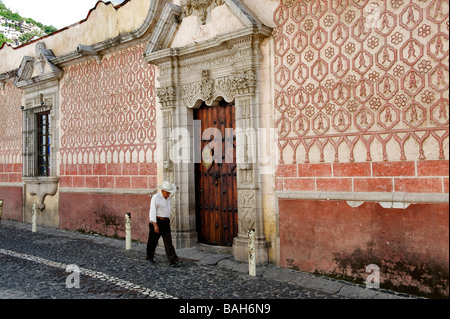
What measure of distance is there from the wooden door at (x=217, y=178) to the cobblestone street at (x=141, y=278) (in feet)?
1.55

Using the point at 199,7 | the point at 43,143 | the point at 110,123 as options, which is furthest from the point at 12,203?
the point at 199,7

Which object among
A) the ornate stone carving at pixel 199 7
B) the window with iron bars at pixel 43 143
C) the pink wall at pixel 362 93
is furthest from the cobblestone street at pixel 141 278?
the ornate stone carving at pixel 199 7

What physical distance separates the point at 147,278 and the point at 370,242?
9.82 ft

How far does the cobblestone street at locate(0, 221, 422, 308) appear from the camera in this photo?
4.79m

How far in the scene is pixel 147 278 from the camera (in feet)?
18.0

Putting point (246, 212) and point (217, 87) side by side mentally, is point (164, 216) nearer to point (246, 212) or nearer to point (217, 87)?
point (246, 212)

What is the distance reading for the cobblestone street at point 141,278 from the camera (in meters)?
4.79

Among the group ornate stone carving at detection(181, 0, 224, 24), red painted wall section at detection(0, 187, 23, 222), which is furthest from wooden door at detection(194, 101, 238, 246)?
red painted wall section at detection(0, 187, 23, 222)

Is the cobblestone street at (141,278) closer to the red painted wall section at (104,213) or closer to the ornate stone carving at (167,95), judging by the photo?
the red painted wall section at (104,213)

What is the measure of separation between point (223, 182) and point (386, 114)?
3029mm

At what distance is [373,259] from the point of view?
500 centimetres

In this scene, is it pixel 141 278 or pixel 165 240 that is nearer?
pixel 141 278

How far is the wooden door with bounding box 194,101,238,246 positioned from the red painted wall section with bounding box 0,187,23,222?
6.80m

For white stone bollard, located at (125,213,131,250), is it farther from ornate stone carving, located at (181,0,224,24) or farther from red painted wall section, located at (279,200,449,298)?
ornate stone carving, located at (181,0,224,24)
